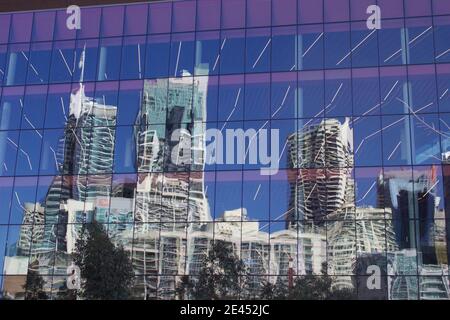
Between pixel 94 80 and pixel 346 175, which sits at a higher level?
pixel 94 80

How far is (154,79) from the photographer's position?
3934cm

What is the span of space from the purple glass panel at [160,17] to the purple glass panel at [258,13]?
193 inches

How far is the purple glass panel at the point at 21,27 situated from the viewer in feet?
137

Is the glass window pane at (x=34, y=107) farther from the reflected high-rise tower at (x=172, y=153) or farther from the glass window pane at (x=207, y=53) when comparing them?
the glass window pane at (x=207, y=53)

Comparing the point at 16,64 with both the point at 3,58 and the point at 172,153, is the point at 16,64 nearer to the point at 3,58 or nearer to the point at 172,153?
the point at 3,58

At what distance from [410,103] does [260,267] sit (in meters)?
12.2

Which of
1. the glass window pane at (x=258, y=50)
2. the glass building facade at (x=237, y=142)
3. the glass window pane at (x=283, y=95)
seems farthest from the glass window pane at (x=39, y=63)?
the glass window pane at (x=283, y=95)

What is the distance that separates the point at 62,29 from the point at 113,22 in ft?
11.2

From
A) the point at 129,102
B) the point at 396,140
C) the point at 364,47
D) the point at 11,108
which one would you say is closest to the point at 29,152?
the point at 11,108

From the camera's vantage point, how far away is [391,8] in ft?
123
